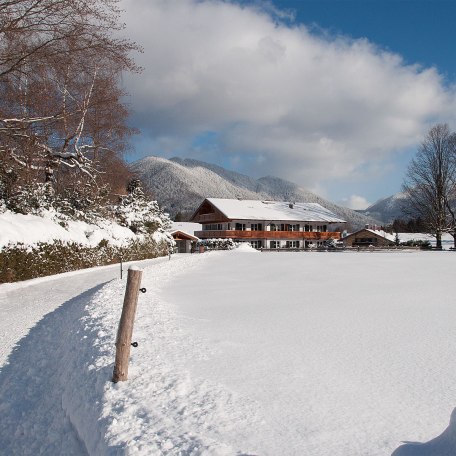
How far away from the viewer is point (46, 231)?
19484 mm

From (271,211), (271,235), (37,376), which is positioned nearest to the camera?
(37,376)

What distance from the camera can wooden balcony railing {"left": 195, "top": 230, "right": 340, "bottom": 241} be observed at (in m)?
54.8

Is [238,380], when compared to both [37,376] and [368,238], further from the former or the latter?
[368,238]

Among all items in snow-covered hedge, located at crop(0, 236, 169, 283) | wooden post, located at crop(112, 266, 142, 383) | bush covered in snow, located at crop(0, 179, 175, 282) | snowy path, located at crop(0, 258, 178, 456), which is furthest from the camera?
bush covered in snow, located at crop(0, 179, 175, 282)

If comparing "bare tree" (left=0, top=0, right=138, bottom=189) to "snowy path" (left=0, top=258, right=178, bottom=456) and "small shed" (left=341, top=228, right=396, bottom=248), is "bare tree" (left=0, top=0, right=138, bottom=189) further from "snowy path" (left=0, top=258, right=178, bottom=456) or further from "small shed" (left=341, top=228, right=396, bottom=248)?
"small shed" (left=341, top=228, right=396, bottom=248)

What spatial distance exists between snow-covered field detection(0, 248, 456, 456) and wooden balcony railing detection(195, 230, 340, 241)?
4440cm

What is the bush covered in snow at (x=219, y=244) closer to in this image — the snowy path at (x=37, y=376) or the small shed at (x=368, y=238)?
the small shed at (x=368, y=238)

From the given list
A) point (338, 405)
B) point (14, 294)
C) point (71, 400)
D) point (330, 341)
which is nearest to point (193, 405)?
point (338, 405)

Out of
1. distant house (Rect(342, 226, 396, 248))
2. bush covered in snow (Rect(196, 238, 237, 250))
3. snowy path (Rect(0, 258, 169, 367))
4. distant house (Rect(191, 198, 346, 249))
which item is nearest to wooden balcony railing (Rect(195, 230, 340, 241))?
distant house (Rect(191, 198, 346, 249))

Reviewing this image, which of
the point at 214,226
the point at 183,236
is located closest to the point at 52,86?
the point at 183,236

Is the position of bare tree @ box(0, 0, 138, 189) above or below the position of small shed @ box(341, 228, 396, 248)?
above

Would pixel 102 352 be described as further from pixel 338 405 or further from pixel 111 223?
pixel 111 223

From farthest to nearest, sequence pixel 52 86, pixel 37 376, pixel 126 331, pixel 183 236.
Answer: pixel 183 236 → pixel 52 86 → pixel 37 376 → pixel 126 331

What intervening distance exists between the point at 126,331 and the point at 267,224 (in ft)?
174
